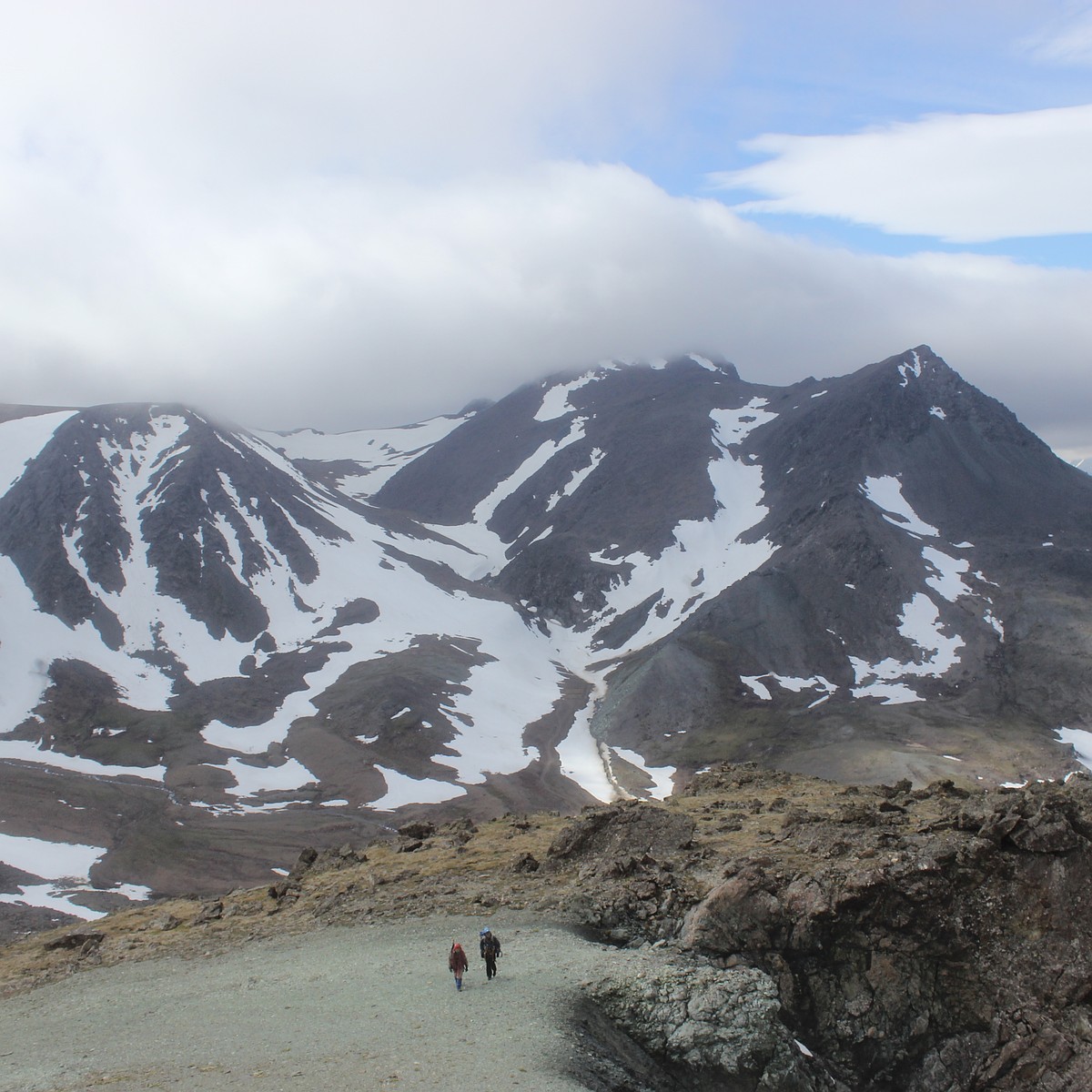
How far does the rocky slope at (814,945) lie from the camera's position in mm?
19766

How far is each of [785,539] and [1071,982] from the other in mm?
144789

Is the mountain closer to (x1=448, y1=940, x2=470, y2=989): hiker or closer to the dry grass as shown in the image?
the dry grass

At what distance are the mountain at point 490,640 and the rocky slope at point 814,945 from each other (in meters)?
46.8

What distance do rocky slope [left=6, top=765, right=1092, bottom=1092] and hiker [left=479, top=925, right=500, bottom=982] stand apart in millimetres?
2203

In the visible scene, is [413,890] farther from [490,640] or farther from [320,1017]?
[490,640]

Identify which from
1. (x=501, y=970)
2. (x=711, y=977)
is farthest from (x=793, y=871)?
(x=501, y=970)

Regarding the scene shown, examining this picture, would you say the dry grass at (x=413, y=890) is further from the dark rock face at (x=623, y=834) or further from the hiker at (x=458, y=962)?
the hiker at (x=458, y=962)

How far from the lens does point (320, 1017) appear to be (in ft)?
62.5

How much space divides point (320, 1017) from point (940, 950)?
15466mm

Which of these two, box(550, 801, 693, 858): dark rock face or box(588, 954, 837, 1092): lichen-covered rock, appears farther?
box(550, 801, 693, 858): dark rock face

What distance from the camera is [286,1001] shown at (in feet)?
66.3

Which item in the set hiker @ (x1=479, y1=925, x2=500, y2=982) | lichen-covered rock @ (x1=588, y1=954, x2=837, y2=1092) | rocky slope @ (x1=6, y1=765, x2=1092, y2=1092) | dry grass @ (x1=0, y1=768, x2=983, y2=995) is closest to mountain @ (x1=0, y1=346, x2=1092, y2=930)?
dry grass @ (x1=0, y1=768, x2=983, y2=995)

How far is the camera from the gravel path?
16.4 metres

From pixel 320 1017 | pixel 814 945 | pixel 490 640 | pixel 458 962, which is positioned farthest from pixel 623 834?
pixel 490 640
